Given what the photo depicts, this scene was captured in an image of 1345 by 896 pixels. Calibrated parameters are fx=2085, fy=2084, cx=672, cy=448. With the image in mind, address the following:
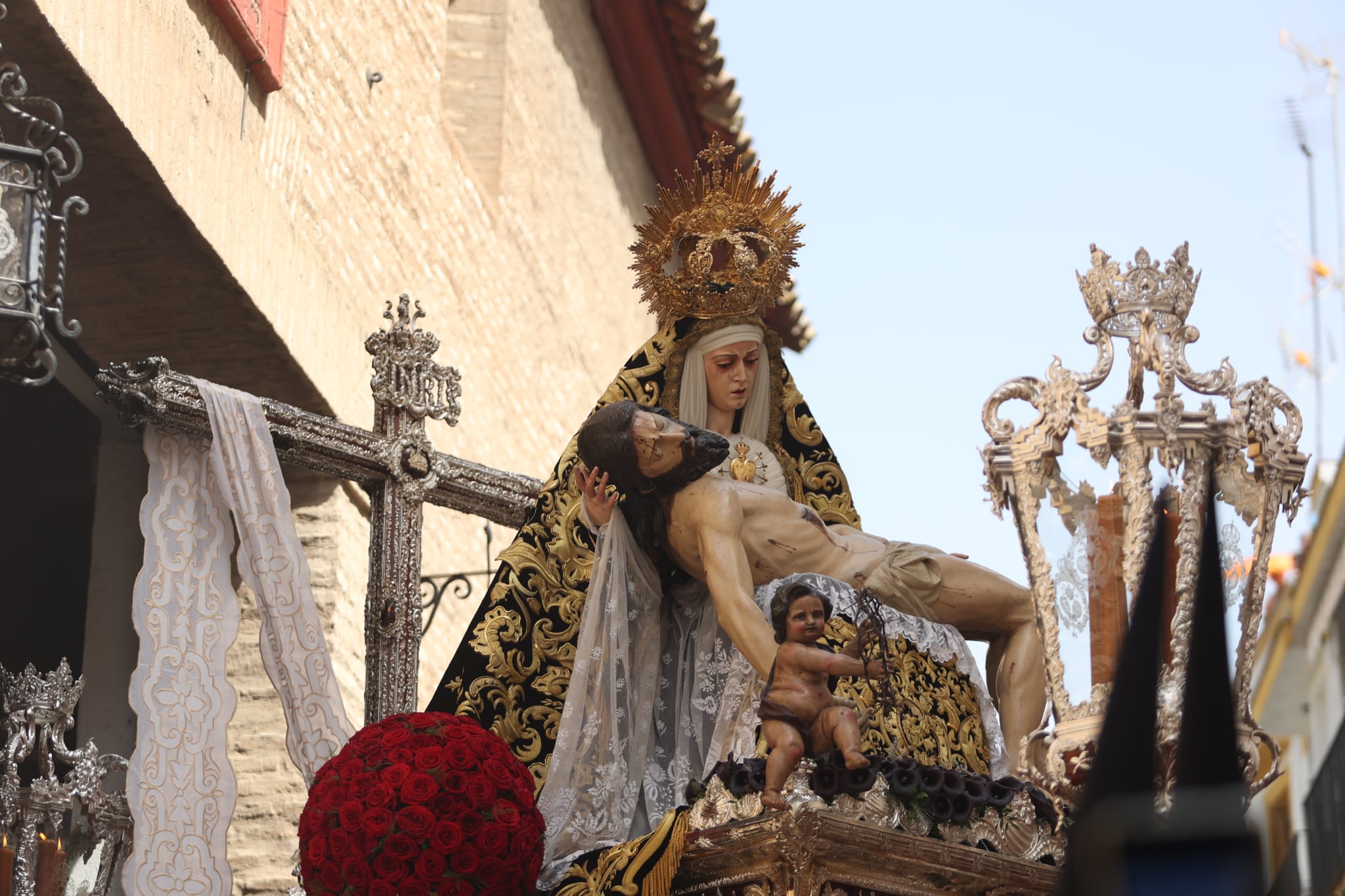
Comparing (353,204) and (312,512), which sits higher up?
(353,204)

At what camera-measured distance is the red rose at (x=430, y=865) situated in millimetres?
4141

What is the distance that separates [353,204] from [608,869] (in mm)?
4644

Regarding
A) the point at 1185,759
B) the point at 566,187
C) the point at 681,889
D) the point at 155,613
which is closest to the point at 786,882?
the point at 681,889

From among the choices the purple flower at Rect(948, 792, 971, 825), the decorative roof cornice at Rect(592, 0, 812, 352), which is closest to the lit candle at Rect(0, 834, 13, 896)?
the purple flower at Rect(948, 792, 971, 825)

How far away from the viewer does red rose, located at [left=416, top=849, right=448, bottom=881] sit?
414 cm

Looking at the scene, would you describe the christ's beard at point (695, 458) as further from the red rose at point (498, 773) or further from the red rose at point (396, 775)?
the red rose at point (396, 775)

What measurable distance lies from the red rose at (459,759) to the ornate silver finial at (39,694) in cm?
147

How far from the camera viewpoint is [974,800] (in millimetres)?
4316

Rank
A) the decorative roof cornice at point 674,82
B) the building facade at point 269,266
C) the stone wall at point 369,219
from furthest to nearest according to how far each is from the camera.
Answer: the decorative roof cornice at point 674,82 < the stone wall at point 369,219 < the building facade at point 269,266

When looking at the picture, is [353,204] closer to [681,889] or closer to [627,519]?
[627,519]

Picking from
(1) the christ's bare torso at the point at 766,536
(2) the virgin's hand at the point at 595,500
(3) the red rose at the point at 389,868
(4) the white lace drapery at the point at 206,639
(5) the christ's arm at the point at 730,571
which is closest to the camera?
(3) the red rose at the point at 389,868

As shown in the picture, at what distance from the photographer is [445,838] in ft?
13.7

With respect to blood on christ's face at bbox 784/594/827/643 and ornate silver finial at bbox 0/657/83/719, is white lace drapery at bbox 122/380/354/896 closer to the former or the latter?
ornate silver finial at bbox 0/657/83/719

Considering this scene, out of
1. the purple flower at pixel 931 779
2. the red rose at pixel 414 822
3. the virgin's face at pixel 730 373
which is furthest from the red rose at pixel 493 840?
the virgin's face at pixel 730 373
